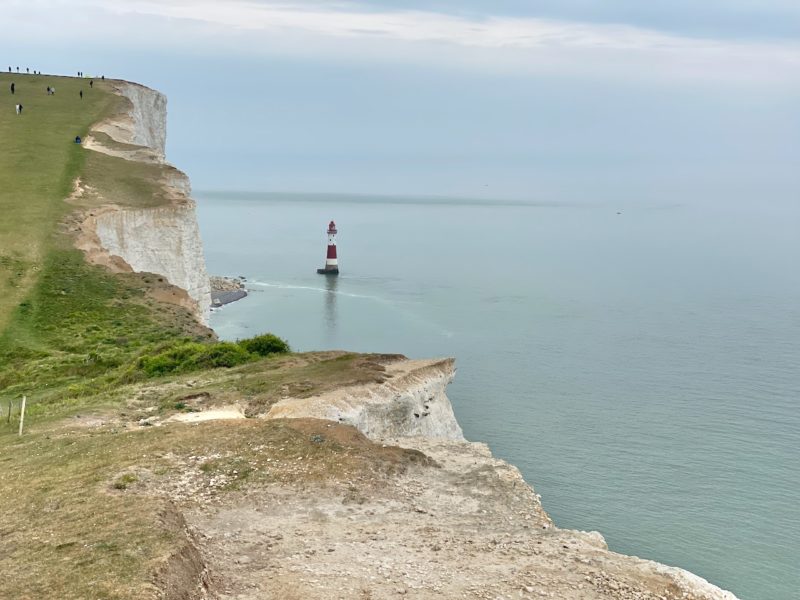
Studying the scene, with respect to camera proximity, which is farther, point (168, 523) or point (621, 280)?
point (621, 280)

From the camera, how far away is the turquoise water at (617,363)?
36938mm

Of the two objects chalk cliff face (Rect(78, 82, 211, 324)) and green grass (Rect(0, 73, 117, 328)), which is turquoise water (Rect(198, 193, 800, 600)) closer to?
chalk cliff face (Rect(78, 82, 211, 324))

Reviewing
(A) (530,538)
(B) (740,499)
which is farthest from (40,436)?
(B) (740,499)

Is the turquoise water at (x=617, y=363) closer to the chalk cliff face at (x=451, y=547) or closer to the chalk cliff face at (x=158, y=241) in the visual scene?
the chalk cliff face at (x=451, y=547)

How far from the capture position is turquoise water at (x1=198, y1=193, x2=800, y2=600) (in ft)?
121

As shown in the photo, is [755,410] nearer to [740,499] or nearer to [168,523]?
[740,499]

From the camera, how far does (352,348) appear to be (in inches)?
2734

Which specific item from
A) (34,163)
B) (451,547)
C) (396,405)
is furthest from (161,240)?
(451,547)

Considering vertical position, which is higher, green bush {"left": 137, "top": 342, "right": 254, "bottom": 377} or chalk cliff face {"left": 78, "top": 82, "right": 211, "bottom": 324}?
chalk cliff face {"left": 78, "top": 82, "right": 211, "bottom": 324}

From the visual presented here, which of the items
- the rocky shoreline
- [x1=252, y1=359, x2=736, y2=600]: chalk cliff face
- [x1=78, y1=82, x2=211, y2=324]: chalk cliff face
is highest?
[x1=78, y1=82, x2=211, y2=324]: chalk cliff face

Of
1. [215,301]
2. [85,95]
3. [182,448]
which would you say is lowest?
[215,301]

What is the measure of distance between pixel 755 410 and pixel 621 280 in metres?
58.0

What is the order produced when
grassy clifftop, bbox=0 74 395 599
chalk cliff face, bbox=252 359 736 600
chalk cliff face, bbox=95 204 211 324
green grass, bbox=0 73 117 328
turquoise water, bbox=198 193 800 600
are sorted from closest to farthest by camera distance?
grassy clifftop, bbox=0 74 395 599, chalk cliff face, bbox=252 359 736 600, turquoise water, bbox=198 193 800 600, green grass, bbox=0 73 117 328, chalk cliff face, bbox=95 204 211 324

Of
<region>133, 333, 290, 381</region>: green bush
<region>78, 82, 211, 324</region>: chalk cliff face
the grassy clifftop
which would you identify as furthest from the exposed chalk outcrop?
<region>78, 82, 211, 324</region>: chalk cliff face
